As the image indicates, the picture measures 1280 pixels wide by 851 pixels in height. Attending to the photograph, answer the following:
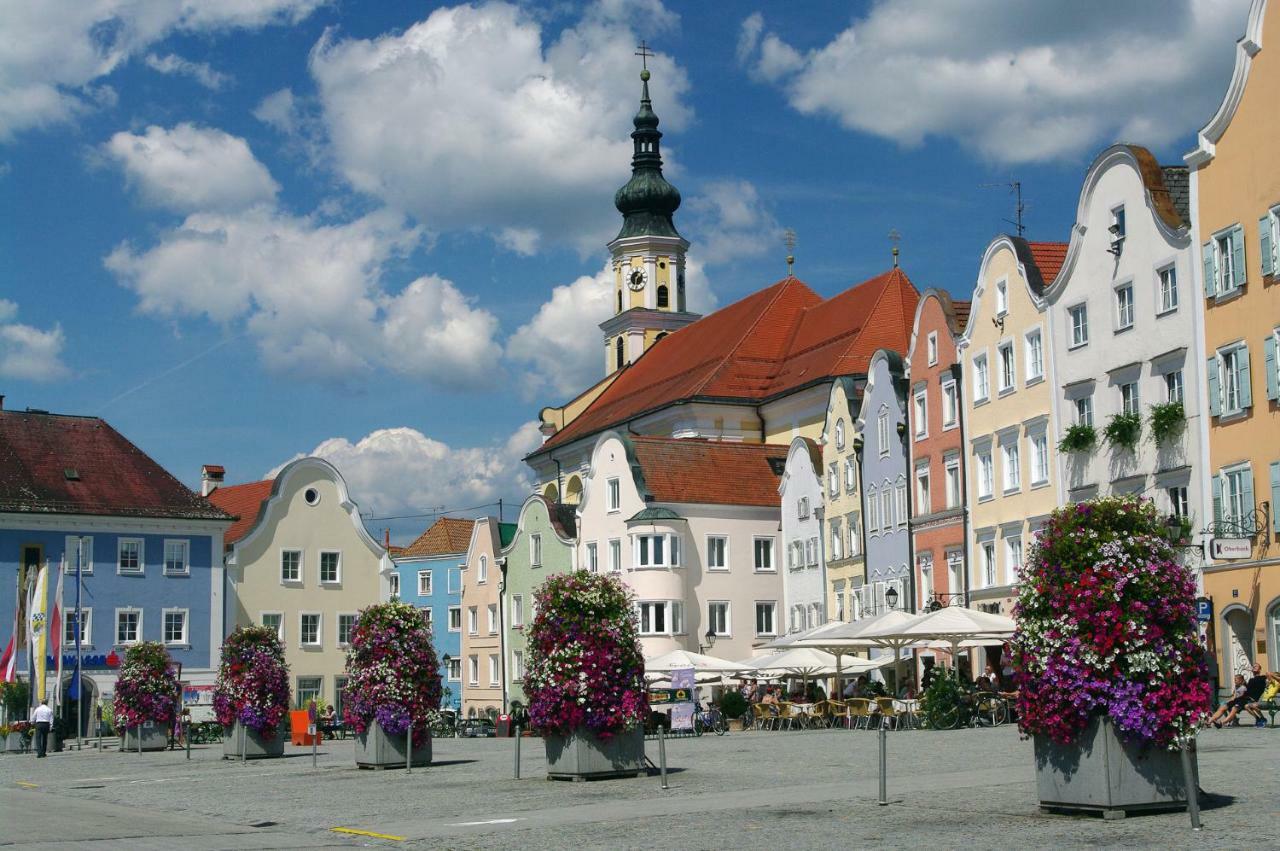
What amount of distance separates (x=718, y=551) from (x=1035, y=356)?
23.1m

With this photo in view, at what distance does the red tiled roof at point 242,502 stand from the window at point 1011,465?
119ft

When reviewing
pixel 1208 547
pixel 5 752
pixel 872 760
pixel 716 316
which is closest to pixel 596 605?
pixel 872 760

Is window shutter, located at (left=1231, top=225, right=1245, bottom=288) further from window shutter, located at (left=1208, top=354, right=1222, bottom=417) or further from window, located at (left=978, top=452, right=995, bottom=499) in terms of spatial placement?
window, located at (left=978, top=452, right=995, bottom=499)

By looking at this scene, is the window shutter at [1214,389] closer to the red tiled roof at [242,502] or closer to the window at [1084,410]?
the window at [1084,410]

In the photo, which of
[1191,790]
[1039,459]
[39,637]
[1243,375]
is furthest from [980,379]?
[1191,790]

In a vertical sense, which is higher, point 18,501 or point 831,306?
point 831,306

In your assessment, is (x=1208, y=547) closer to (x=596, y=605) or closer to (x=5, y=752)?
(x=596, y=605)

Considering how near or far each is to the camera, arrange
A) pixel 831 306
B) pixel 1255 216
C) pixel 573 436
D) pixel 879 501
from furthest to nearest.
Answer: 1. pixel 573 436
2. pixel 831 306
3. pixel 879 501
4. pixel 1255 216

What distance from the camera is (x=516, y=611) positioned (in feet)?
258

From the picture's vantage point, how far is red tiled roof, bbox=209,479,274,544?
3009 inches

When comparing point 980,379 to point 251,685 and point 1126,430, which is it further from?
point 251,685

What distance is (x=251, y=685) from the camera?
36.9 m

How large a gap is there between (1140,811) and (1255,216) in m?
26.4

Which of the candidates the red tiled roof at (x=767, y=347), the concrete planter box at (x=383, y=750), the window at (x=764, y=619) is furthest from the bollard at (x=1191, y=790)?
the red tiled roof at (x=767, y=347)
